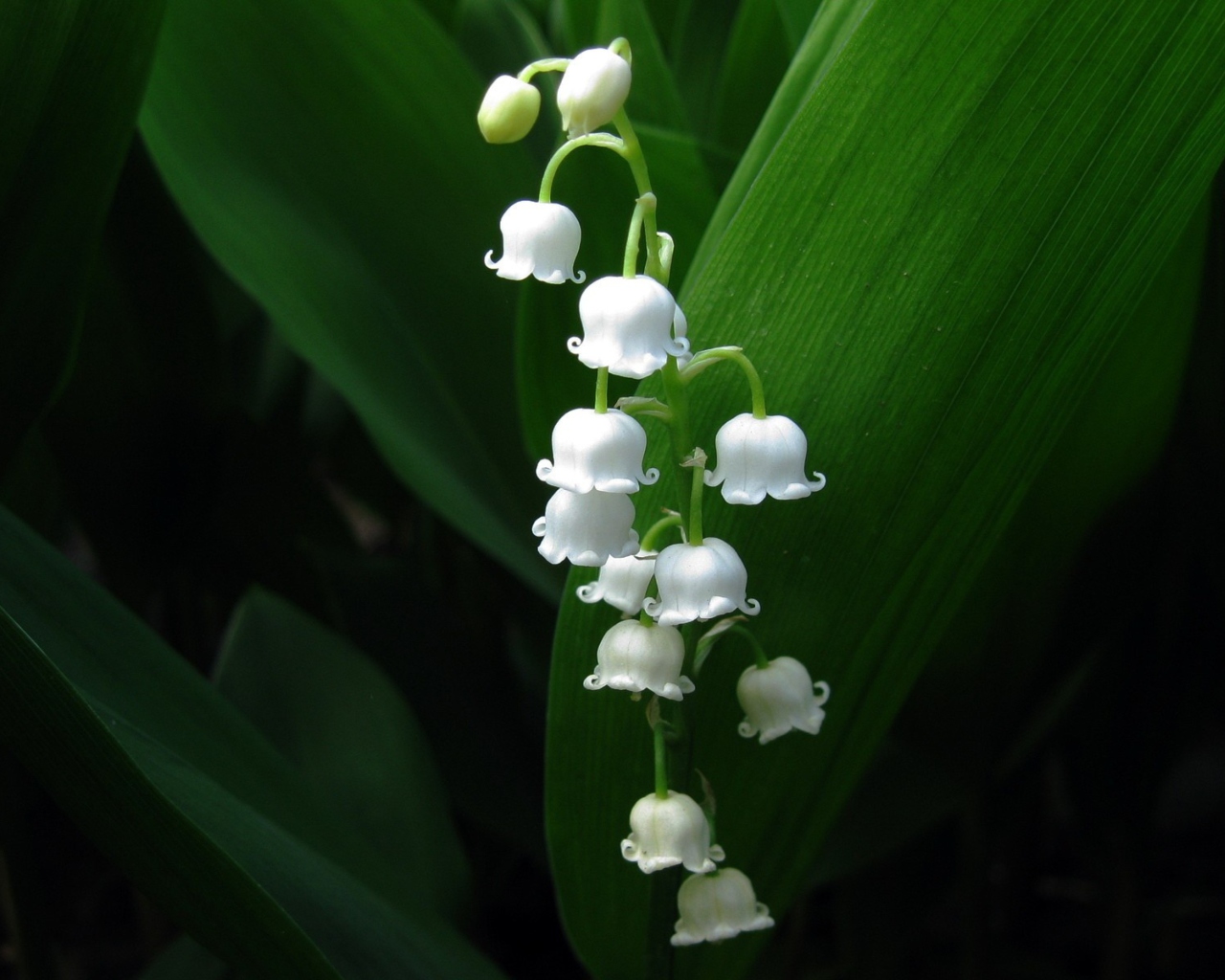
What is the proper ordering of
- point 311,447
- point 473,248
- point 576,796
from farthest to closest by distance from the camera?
point 311,447, point 473,248, point 576,796

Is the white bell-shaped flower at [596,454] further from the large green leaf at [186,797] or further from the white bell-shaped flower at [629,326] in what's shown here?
the large green leaf at [186,797]

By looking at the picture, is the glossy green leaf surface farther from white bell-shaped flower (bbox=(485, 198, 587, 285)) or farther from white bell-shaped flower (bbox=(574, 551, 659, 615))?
white bell-shaped flower (bbox=(485, 198, 587, 285))

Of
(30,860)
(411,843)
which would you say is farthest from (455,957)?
(30,860)

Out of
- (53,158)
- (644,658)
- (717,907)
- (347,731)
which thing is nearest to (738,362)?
(644,658)

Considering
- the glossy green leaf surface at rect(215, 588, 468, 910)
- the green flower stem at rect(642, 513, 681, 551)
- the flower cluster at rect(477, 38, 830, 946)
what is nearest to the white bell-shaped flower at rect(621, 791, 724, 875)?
the flower cluster at rect(477, 38, 830, 946)

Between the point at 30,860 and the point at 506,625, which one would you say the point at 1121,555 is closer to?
the point at 506,625

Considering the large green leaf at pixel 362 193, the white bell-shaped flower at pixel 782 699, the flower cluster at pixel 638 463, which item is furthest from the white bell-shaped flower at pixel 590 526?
the large green leaf at pixel 362 193
